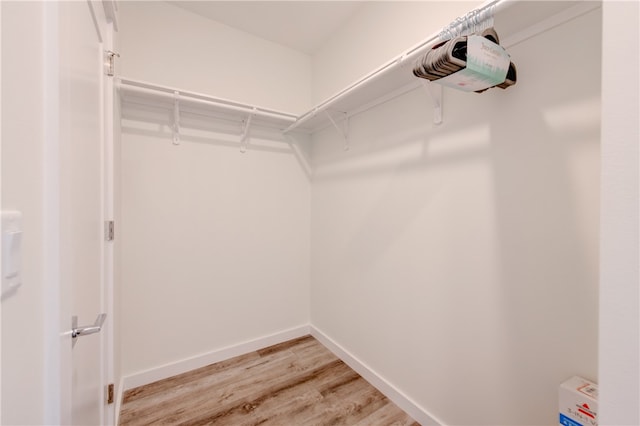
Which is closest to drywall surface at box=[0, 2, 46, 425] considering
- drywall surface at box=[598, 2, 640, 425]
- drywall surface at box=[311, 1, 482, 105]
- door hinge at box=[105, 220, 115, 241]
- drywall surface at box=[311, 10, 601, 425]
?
door hinge at box=[105, 220, 115, 241]

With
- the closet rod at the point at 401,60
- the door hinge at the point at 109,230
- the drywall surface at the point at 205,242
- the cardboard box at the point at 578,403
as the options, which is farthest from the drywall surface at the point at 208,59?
the cardboard box at the point at 578,403

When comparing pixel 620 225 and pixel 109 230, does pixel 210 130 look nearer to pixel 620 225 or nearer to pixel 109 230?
pixel 109 230

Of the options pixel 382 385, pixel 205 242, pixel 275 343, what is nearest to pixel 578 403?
pixel 382 385

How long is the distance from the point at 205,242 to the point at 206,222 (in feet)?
0.52

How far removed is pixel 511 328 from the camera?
1146 millimetres

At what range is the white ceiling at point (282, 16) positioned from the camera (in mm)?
1896

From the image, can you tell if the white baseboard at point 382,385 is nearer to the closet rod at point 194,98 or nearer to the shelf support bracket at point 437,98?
the shelf support bracket at point 437,98

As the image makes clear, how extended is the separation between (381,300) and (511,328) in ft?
2.55

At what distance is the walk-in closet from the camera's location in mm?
465

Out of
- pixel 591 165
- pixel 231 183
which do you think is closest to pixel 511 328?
pixel 591 165

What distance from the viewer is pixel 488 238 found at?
1.22 meters

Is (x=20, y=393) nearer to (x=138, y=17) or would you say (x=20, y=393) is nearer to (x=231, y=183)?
(x=231, y=183)

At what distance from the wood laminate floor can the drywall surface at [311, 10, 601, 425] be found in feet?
0.74

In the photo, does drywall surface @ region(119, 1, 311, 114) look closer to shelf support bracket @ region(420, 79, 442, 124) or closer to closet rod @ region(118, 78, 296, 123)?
closet rod @ region(118, 78, 296, 123)
